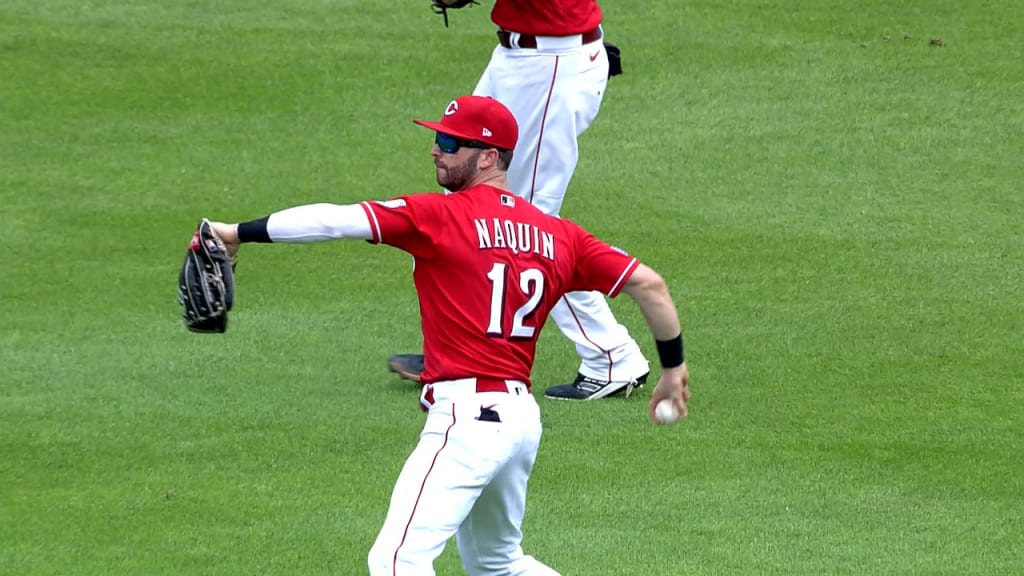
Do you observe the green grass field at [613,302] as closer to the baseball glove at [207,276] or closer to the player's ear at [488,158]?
the baseball glove at [207,276]

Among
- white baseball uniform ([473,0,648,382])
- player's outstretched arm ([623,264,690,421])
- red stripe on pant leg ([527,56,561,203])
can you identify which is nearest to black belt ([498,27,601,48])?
white baseball uniform ([473,0,648,382])

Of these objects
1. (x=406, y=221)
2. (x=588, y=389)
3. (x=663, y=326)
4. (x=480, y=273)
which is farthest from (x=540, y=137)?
(x=406, y=221)

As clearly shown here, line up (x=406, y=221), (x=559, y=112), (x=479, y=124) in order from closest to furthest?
(x=406, y=221)
(x=479, y=124)
(x=559, y=112)

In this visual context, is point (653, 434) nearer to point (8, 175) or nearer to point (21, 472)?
point (21, 472)

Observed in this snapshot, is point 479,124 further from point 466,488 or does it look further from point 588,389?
point 588,389

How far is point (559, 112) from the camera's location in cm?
818

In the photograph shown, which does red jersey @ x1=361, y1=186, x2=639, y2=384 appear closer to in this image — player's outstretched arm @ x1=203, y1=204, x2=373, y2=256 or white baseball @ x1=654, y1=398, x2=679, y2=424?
player's outstretched arm @ x1=203, y1=204, x2=373, y2=256

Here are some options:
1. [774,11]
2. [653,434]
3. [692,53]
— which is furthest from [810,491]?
[774,11]

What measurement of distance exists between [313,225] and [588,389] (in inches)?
127

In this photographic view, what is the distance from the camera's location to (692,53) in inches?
534

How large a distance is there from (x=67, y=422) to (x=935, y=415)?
4.04 meters

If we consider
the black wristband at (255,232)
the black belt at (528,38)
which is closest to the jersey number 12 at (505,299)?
the black wristband at (255,232)

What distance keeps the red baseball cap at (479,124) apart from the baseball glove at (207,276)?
82 centimetres

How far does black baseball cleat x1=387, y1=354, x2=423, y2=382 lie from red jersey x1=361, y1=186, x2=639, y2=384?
2734 millimetres
